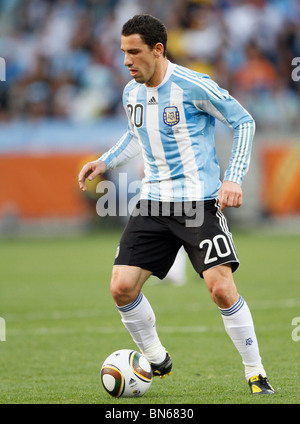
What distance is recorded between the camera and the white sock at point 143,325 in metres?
5.34

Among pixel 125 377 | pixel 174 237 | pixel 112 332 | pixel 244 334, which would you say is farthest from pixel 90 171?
pixel 112 332

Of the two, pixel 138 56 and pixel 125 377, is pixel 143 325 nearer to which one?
pixel 125 377

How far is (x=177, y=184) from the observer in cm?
523

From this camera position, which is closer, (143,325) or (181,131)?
(181,131)

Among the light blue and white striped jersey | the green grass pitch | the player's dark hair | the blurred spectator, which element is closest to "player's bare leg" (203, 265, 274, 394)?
the green grass pitch

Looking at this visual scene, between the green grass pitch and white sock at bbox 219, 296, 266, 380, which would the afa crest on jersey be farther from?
the green grass pitch

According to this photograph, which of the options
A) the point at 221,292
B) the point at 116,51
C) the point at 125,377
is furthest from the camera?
the point at 116,51

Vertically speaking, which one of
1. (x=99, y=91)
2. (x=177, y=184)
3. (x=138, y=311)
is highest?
(x=99, y=91)

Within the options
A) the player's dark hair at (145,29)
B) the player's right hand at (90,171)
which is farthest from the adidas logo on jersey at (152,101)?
the player's right hand at (90,171)

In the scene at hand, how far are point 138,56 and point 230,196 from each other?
1.09 meters

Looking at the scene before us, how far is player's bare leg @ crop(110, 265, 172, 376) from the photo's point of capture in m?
5.21

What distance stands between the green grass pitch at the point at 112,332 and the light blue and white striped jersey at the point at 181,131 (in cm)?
130

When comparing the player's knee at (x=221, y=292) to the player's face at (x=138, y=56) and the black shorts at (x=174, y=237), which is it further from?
the player's face at (x=138, y=56)

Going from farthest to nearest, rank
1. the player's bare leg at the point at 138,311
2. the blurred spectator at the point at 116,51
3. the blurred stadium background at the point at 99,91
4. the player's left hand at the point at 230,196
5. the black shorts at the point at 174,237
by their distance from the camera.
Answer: the blurred spectator at the point at 116,51, the blurred stadium background at the point at 99,91, the player's bare leg at the point at 138,311, the black shorts at the point at 174,237, the player's left hand at the point at 230,196
